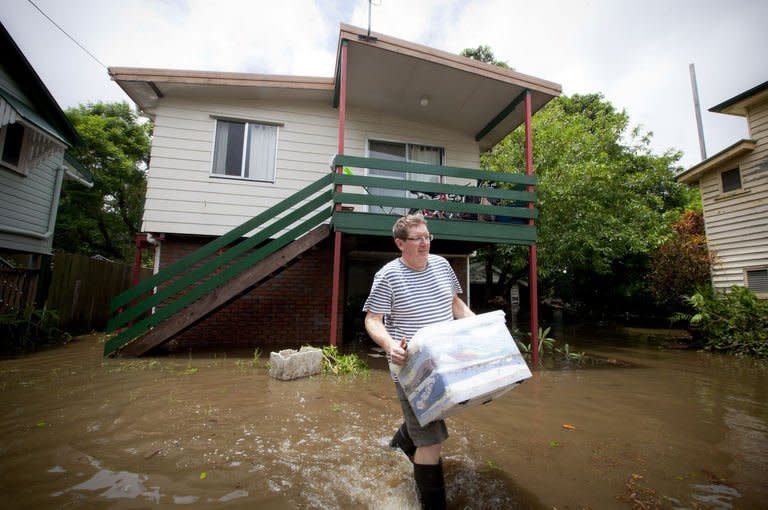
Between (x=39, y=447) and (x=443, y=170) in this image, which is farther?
(x=443, y=170)

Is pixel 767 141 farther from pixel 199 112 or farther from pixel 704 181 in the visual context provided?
pixel 199 112

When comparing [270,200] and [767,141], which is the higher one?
[767,141]

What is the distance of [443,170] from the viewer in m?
6.27

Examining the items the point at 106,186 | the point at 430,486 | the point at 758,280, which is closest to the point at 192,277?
the point at 430,486

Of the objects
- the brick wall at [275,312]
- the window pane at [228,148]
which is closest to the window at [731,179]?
the brick wall at [275,312]

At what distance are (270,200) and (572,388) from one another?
6.58m

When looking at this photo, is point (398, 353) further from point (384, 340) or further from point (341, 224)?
point (341, 224)

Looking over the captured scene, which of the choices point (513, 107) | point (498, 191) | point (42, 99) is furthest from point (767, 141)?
point (42, 99)

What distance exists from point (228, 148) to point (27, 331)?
5.29 m

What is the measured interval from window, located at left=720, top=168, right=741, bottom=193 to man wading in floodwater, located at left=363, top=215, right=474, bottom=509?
1333 centimetres

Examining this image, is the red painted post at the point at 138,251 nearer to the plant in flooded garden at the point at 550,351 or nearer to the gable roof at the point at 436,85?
the gable roof at the point at 436,85

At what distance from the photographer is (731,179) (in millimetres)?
10625

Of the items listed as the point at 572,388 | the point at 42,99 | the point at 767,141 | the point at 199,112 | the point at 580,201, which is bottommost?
the point at 572,388

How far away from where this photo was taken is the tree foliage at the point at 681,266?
10.9 metres
